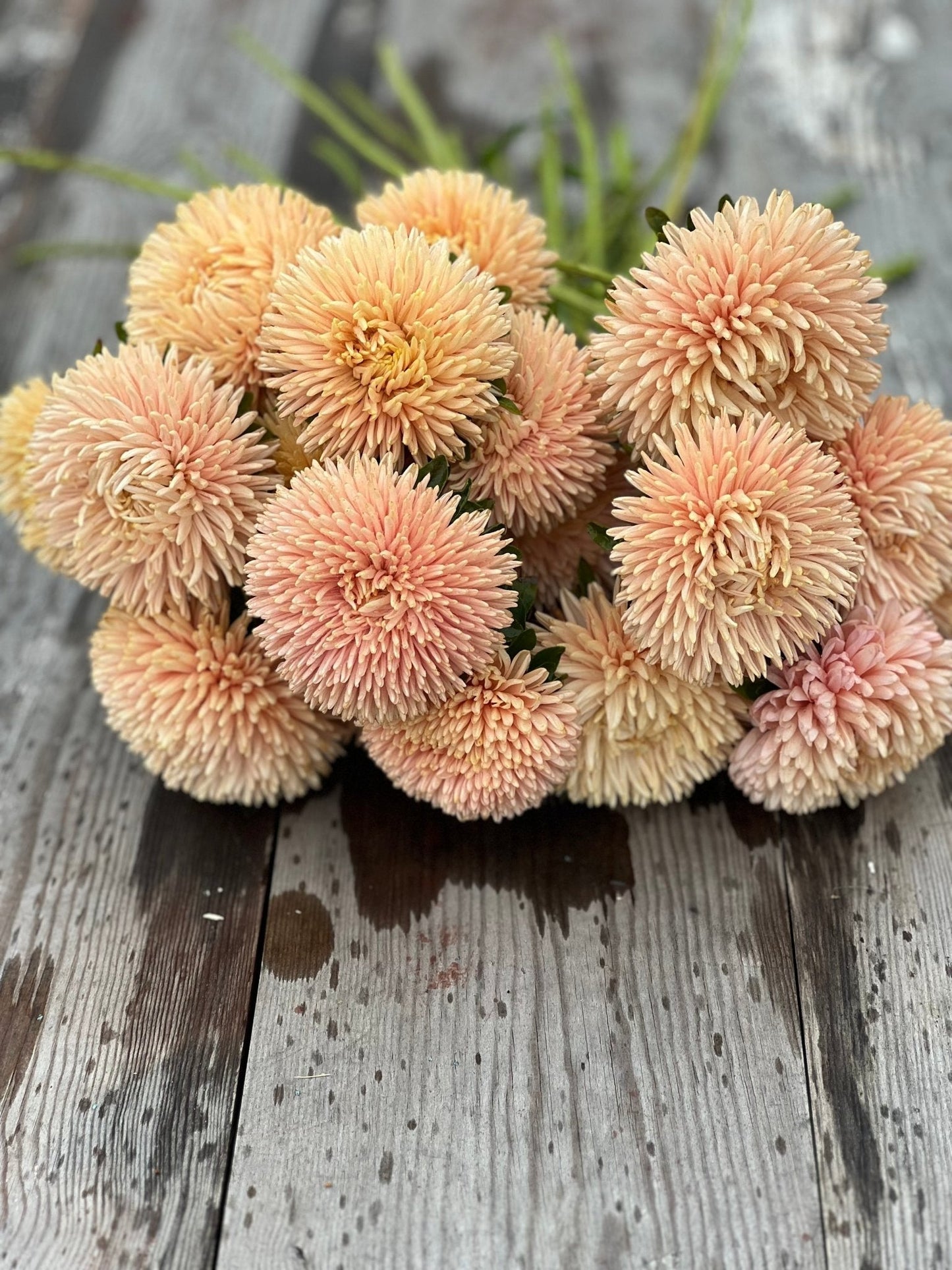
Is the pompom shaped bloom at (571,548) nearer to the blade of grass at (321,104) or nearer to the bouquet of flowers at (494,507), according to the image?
the bouquet of flowers at (494,507)

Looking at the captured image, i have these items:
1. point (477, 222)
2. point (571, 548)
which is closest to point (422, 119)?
point (477, 222)

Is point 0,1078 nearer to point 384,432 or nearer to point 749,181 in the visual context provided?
point 384,432

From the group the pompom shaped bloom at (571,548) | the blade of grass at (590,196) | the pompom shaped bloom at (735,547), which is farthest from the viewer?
the blade of grass at (590,196)

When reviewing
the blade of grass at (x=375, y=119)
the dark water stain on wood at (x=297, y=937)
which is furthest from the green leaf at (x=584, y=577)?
the blade of grass at (x=375, y=119)

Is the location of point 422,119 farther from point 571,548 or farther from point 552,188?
point 571,548

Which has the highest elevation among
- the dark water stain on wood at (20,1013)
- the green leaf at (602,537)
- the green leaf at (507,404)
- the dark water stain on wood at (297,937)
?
the green leaf at (507,404)

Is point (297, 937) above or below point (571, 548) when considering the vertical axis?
below
